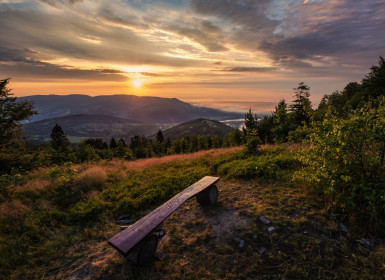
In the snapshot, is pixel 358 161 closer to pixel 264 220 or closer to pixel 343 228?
pixel 343 228

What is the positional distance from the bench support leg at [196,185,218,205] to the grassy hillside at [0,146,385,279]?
0.76 feet

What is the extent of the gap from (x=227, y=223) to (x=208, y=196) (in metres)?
1.13

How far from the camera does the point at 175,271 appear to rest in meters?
3.57

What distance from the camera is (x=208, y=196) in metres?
5.66

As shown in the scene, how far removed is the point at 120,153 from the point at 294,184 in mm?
32184

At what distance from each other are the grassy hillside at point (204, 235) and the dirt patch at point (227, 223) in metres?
0.03

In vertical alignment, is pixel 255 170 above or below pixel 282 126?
below

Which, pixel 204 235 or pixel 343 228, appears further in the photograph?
pixel 204 235

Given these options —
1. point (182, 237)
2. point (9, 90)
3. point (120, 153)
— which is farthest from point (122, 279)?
point (120, 153)

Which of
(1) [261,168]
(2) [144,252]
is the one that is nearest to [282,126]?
(1) [261,168]

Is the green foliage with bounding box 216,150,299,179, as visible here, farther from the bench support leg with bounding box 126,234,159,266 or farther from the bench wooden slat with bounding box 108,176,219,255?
the bench support leg with bounding box 126,234,159,266

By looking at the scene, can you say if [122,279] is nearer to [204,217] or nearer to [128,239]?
[128,239]

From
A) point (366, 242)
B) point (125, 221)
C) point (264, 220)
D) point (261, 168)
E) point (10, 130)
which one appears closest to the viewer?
point (366, 242)

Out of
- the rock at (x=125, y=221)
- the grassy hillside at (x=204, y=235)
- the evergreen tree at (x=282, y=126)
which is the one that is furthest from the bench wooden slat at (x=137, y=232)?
the evergreen tree at (x=282, y=126)
